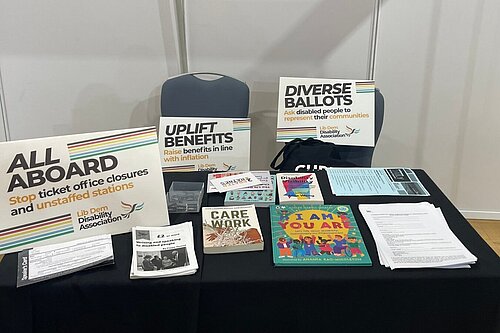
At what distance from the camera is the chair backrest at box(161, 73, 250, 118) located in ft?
7.34

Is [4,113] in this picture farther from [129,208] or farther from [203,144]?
[129,208]

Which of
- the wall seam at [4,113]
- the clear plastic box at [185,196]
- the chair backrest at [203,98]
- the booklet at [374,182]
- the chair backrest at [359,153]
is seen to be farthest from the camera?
the wall seam at [4,113]

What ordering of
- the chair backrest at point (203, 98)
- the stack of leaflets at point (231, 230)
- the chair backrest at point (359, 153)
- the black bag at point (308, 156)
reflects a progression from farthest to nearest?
the chair backrest at point (203, 98) → the chair backrest at point (359, 153) → the black bag at point (308, 156) → the stack of leaflets at point (231, 230)

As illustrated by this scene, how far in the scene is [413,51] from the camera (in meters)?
2.43

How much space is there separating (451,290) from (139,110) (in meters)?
1.88

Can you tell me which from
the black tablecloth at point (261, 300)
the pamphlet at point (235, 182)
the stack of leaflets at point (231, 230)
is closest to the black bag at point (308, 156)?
the pamphlet at point (235, 182)

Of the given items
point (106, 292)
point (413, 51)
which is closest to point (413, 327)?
point (106, 292)

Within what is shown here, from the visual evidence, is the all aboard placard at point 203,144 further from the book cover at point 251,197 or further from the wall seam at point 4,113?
the wall seam at point 4,113

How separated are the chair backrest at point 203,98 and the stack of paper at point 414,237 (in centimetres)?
99

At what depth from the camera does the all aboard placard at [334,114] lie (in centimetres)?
202

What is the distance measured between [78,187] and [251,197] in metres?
0.48

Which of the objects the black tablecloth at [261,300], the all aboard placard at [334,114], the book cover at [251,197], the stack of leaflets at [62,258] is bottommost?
the black tablecloth at [261,300]

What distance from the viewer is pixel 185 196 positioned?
1477 millimetres

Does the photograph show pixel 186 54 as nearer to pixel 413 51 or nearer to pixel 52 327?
pixel 413 51
